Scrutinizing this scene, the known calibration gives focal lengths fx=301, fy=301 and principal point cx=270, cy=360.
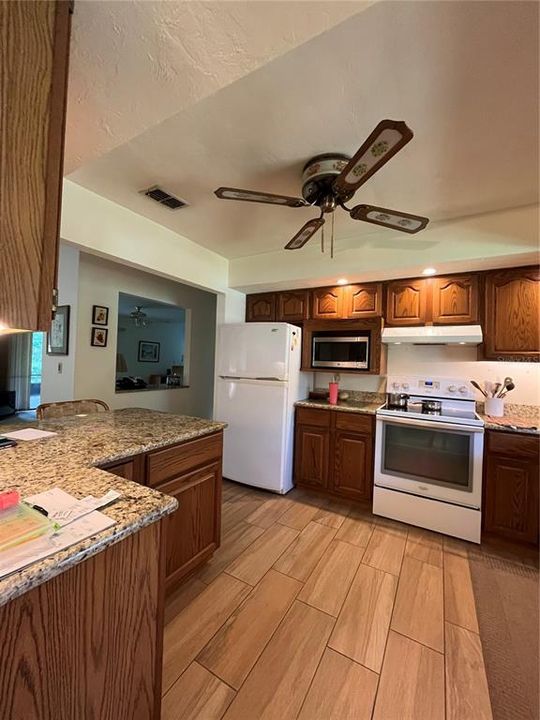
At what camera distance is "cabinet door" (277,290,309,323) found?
3291 mm

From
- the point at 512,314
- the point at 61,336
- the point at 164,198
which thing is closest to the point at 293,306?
the point at 164,198

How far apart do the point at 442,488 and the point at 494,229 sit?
1.98 meters

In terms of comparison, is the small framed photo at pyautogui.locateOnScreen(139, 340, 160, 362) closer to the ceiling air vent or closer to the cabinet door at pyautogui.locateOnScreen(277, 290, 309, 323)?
the cabinet door at pyautogui.locateOnScreen(277, 290, 309, 323)

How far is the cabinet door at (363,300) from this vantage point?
290cm

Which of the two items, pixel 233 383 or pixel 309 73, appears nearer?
pixel 309 73

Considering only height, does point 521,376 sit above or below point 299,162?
below

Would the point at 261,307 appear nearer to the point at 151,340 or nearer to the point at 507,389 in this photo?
the point at 507,389

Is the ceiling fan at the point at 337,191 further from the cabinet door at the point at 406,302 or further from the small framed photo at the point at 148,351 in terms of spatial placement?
the small framed photo at the point at 148,351

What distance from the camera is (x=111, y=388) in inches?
149

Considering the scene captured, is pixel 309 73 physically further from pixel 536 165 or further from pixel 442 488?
pixel 442 488

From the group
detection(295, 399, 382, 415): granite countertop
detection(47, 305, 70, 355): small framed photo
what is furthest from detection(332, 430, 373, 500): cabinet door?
detection(47, 305, 70, 355): small framed photo

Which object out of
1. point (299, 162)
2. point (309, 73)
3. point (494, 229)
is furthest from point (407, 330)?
point (309, 73)

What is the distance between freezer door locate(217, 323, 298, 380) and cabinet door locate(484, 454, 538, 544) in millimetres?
1796

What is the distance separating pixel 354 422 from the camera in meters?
2.76
